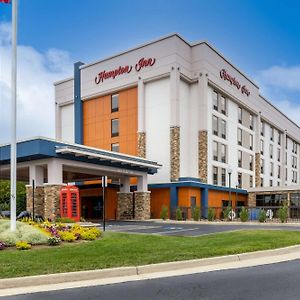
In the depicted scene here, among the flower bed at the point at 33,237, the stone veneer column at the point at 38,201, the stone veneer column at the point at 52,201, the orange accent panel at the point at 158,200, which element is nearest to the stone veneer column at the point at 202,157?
the orange accent panel at the point at 158,200

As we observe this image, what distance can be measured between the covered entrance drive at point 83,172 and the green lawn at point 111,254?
1677 centimetres

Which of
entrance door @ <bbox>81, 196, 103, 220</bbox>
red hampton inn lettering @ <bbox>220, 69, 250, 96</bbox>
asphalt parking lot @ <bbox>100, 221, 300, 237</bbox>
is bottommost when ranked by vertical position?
entrance door @ <bbox>81, 196, 103, 220</bbox>

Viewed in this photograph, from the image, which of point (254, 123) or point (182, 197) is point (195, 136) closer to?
point (182, 197)

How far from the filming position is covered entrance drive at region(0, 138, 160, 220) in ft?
97.5

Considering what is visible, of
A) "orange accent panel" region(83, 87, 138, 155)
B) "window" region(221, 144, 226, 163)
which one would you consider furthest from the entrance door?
"window" region(221, 144, 226, 163)

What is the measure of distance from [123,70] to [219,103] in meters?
12.2

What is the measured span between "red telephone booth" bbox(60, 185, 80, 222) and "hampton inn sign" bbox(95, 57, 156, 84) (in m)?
20.8

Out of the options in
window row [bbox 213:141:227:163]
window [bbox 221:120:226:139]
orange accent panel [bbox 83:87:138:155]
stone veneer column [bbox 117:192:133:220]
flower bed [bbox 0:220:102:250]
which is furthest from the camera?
window [bbox 221:120:226:139]

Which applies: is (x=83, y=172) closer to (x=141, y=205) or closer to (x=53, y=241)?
(x=141, y=205)

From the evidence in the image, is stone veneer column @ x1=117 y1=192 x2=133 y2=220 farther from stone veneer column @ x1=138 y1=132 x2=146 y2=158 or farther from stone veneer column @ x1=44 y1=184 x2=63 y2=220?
stone veneer column @ x1=44 y1=184 x2=63 y2=220

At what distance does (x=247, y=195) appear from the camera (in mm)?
52656

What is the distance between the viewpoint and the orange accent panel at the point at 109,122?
47.2 meters

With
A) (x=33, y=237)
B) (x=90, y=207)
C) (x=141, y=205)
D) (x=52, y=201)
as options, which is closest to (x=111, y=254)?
(x=33, y=237)

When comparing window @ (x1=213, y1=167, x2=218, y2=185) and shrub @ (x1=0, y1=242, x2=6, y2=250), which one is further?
window @ (x1=213, y1=167, x2=218, y2=185)
